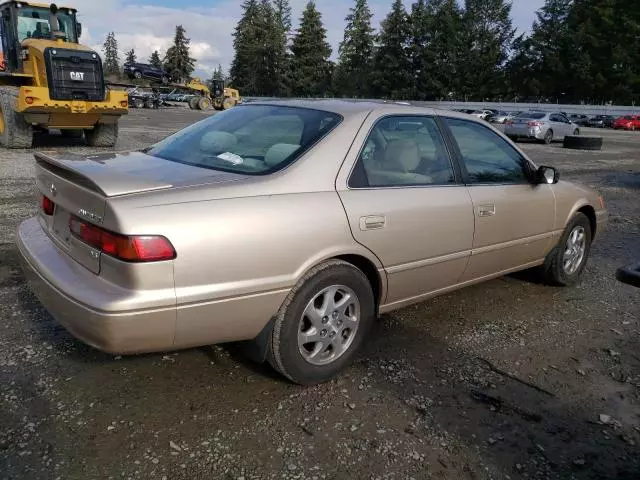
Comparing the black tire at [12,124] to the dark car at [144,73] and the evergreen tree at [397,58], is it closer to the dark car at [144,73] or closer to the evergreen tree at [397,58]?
the dark car at [144,73]

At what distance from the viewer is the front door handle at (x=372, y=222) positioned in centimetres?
308

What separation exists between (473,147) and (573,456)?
221 cm

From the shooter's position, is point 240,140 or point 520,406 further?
point 240,140

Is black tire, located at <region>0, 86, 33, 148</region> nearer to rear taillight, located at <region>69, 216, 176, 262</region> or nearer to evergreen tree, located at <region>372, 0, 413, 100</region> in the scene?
rear taillight, located at <region>69, 216, 176, 262</region>

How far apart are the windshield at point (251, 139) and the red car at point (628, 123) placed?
154 ft

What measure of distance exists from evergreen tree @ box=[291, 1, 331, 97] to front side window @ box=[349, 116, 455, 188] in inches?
3129

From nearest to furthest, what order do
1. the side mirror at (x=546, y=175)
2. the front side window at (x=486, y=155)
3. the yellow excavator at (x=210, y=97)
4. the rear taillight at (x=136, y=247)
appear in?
1. the rear taillight at (x=136, y=247)
2. the front side window at (x=486, y=155)
3. the side mirror at (x=546, y=175)
4. the yellow excavator at (x=210, y=97)

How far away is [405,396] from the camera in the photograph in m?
3.01

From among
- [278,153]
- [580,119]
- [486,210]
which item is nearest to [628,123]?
[580,119]

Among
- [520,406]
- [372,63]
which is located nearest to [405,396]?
[520,406]

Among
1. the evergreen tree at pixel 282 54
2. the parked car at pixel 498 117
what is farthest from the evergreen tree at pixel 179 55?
the parked car at pixel 498 117

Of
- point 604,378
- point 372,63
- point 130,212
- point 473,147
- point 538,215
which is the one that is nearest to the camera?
point 130,212

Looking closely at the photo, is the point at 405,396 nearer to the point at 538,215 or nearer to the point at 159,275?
the point at 159,275

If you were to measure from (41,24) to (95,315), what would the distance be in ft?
43.4
